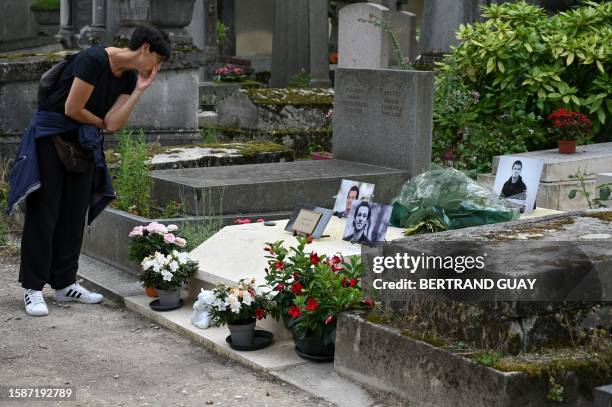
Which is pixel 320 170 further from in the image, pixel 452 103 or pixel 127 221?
pixel 452 103

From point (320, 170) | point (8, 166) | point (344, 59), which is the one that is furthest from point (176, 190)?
point (344, 59)

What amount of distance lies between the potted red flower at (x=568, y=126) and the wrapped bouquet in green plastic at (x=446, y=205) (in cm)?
191

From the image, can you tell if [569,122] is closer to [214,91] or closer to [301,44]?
[214,91]

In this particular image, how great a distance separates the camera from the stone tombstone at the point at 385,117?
7789 mm

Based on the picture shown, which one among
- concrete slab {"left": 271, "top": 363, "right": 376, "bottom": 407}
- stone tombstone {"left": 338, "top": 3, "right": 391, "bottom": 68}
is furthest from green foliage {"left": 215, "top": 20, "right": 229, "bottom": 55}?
concrete slab {"left": 271, "top": 363, "right": 376, "bottom": 407}

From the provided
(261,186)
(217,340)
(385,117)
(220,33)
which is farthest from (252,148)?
(220,33)

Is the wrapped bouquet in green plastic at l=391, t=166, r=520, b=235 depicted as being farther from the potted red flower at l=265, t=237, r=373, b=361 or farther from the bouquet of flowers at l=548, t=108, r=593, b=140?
the bouquet of flowers at l=548, t=108, r=593, b=140

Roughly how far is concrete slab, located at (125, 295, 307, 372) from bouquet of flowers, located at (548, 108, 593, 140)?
407cm

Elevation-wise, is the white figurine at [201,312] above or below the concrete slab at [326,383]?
above

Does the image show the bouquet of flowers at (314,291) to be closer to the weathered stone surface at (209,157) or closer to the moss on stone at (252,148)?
the weathered stone surface at (209,157)

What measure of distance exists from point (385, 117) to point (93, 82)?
9.09ft

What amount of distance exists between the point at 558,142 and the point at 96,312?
4.34m

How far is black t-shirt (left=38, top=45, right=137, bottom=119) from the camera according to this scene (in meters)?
5.90

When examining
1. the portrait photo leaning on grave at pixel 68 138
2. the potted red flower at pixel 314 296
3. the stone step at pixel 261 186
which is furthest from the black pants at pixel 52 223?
the potted red flower at pixel 314 296
